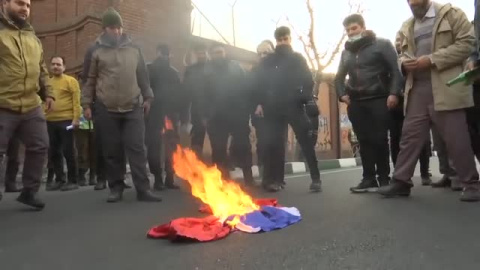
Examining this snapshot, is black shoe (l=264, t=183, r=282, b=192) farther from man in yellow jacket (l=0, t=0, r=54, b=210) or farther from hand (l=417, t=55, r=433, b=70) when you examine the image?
man in yellow jacket (l=0, t=0, r=54, b=210)

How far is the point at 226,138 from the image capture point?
6773 mm

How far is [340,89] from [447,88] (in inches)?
57.0

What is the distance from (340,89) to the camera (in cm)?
589

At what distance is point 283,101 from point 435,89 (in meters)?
1.94

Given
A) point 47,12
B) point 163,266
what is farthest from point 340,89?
point 47,12

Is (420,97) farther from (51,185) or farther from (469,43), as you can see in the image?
(51,185)

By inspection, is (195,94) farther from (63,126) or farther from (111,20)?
(63,126)

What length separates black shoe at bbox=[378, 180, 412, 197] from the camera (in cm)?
503

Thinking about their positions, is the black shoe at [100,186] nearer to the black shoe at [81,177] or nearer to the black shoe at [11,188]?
the black shoe at [81,177]

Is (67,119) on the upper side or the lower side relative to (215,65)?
lower

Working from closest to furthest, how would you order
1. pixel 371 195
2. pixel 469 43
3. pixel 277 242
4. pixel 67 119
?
pixel 277 242, pixel 469 43, pixel 371 195, pixel 67 119

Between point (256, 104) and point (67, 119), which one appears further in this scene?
point (67, 119)

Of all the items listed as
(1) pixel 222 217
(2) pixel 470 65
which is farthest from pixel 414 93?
(1) pixel 222 217

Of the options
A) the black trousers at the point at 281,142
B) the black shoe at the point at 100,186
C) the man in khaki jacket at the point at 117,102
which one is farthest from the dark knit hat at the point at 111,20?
the black shoe at the point at 100,186
